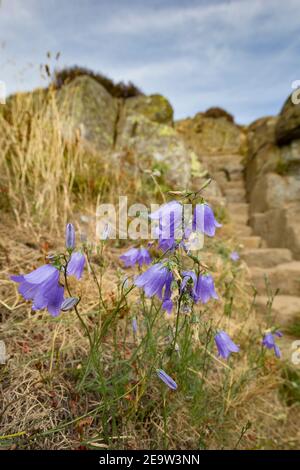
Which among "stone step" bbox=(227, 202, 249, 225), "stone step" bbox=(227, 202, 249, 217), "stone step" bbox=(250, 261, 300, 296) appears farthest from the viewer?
"stone step" bbox=(227, 202, 249, 217)

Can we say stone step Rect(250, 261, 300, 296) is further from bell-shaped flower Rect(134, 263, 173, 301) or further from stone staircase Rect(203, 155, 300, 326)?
bell-shaped flower Rect(134, 263, 173, 301)

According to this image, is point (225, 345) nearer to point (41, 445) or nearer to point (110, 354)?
point (110, 354)

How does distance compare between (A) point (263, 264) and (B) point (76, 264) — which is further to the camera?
(A) point (263, 264)

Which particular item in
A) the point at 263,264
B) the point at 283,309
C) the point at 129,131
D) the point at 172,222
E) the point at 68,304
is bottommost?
the point at 283,309

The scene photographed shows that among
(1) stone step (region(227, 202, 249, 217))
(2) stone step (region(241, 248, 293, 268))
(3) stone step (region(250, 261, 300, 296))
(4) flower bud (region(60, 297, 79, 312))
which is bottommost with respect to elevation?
(3) stone step (region(250, 261, 300, 296))

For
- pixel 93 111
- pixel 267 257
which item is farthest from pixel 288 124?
pixel 93 111

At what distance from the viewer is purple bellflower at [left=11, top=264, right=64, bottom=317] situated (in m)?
0.88

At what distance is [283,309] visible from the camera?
9.93 feet

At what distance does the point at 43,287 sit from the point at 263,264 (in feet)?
11.5

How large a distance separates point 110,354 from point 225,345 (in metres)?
0.53

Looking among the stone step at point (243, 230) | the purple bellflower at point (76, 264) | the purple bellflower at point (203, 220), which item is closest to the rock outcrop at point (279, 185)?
the stone step at point (243, 230)

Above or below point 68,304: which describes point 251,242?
below

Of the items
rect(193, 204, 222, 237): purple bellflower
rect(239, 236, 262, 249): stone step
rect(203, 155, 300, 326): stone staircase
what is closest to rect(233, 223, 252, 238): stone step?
rect(203, 155, 300, 326): stone staircase

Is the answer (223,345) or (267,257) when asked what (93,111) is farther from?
(223,345)
